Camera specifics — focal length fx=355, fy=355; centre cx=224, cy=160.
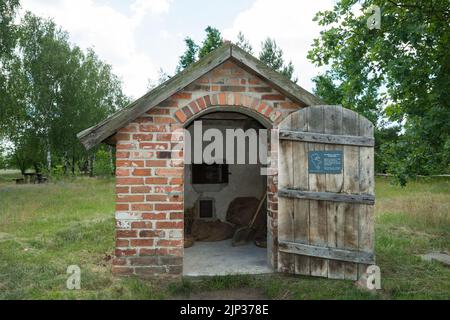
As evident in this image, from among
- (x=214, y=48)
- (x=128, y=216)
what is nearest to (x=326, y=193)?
(x=128, y=216)

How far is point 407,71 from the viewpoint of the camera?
603 cm

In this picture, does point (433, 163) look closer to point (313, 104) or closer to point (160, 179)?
point (313, 104)

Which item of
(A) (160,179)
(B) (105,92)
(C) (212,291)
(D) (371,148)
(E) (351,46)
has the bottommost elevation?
(C) (212,291)

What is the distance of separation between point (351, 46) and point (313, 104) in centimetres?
357

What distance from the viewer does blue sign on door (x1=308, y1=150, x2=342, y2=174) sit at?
4.52 meters

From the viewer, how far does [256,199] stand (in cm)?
783

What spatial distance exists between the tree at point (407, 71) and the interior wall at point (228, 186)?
8.49 ft

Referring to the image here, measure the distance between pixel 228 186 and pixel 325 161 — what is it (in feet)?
12.0

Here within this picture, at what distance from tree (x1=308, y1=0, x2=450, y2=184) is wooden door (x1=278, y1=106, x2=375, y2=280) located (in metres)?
2.36

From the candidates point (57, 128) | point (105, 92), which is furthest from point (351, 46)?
point (105, 92)

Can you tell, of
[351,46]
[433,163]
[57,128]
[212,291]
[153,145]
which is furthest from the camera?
[57,128]

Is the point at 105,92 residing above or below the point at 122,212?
above

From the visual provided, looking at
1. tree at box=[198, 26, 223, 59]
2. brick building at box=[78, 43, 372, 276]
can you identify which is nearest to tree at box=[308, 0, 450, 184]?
brick building at box=[78, 43, 372, 276]

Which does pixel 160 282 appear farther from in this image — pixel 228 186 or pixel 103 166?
pixel 103 166
